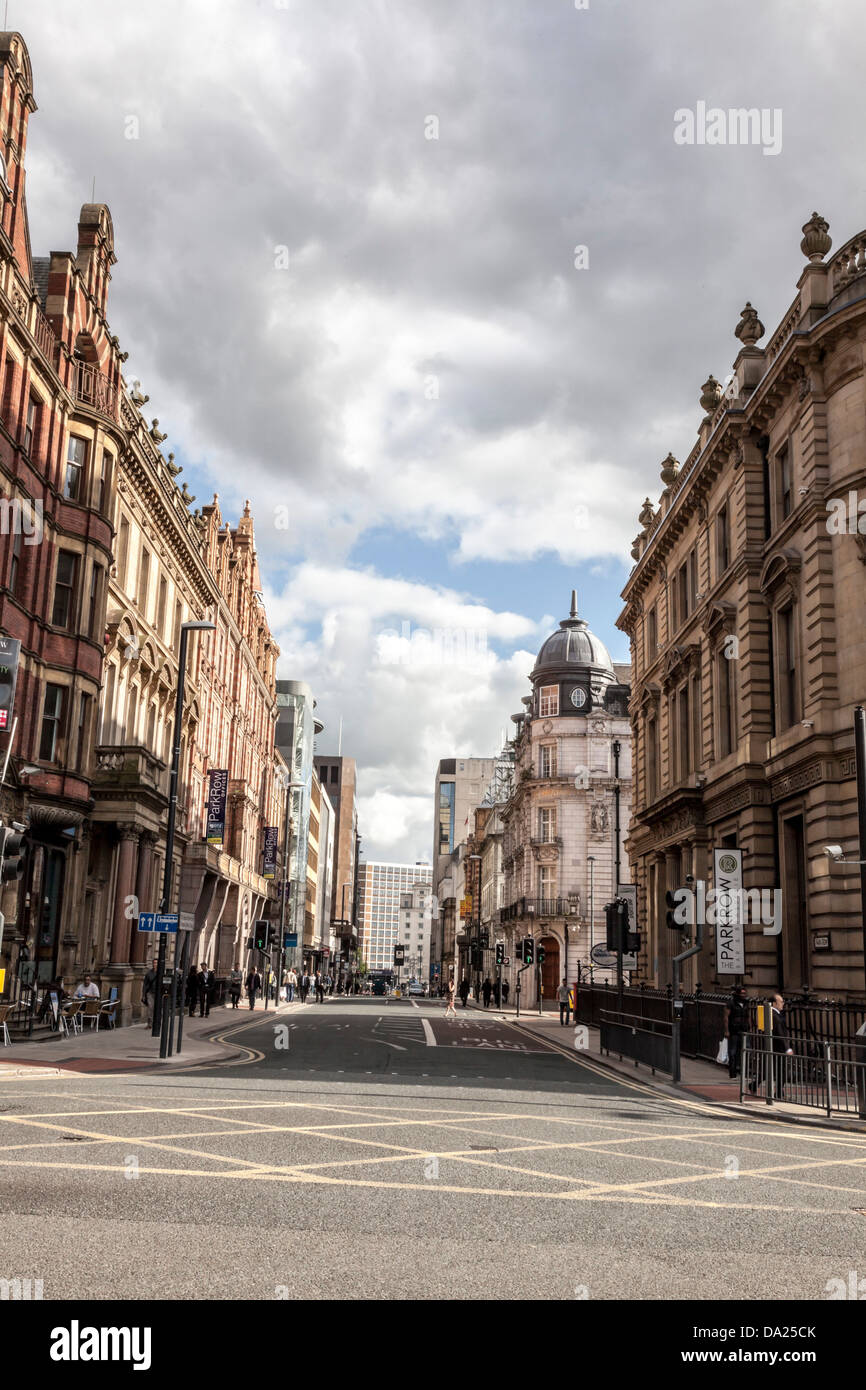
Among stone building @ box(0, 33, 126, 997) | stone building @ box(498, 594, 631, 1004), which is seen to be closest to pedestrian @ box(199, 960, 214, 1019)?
stone building @ box(0, 33, 126, 997)

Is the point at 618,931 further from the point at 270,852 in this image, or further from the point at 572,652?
the point at 572,652

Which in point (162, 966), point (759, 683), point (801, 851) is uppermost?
point (759, 683)

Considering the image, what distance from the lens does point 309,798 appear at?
123m

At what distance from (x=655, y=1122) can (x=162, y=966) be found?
1452 cm

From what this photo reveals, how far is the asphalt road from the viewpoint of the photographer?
7.05 m

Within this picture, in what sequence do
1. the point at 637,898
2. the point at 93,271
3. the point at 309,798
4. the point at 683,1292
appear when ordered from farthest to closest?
1. the point at 309,798
2. the point at 637,898
3. the point at 93,271
4. the point at 683,1292

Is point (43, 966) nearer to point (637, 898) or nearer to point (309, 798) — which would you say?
point (637, 898)

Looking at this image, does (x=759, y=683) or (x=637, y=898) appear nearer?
(x=759, y=683)

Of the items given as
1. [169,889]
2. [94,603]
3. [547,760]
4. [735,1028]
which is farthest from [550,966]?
[735,1028]

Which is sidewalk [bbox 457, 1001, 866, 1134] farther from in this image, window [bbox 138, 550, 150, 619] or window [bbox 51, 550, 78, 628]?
window [bbox 138, 550, 150, 619]

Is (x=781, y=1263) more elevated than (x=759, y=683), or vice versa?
(x=759, y=683)

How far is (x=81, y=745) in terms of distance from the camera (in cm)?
3225
